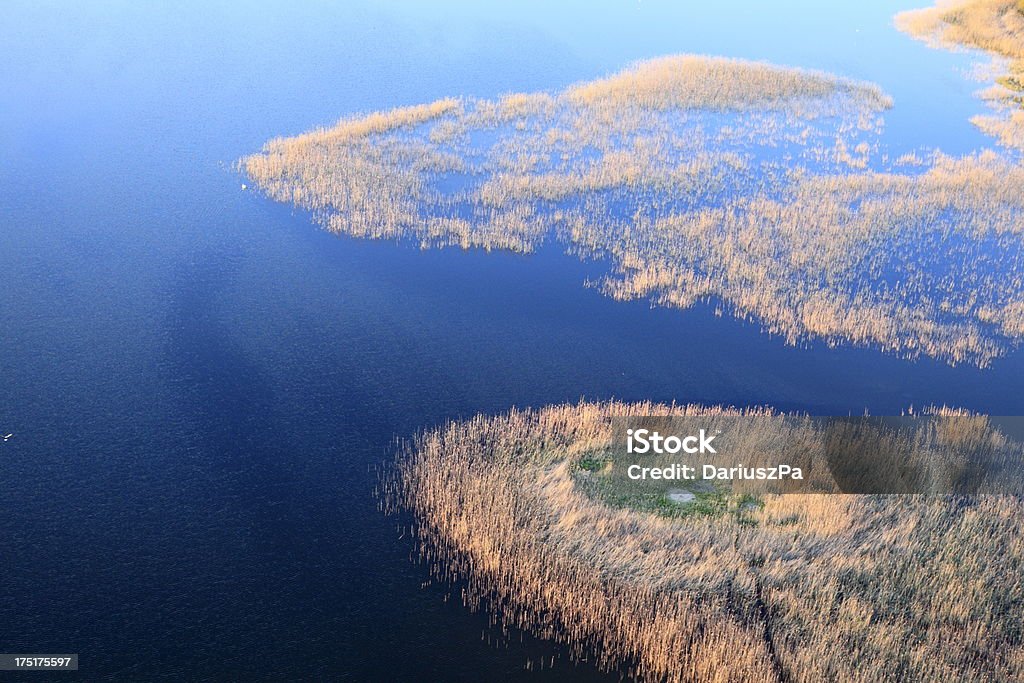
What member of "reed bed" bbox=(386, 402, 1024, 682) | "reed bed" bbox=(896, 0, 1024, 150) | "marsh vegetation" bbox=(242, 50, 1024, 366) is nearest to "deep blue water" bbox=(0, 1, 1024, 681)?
"reed bed" bbox=(386, 402, 1024, 682)

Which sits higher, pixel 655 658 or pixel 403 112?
pixel 403 112

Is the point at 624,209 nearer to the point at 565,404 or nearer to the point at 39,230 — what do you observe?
the point at 565,404

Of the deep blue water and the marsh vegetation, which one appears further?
the marsh vegetation

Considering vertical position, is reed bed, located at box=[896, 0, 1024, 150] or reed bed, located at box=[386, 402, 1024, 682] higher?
reed bed, located at box=[896, 0, 1024, 150]

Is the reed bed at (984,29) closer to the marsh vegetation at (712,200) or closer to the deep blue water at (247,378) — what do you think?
the deep blue water at (247,378)

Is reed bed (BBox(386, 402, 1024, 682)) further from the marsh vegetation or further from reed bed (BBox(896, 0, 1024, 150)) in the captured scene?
reed bed (BBox(896, 0, 1024, 150))

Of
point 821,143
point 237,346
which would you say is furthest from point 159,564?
point 821,143
